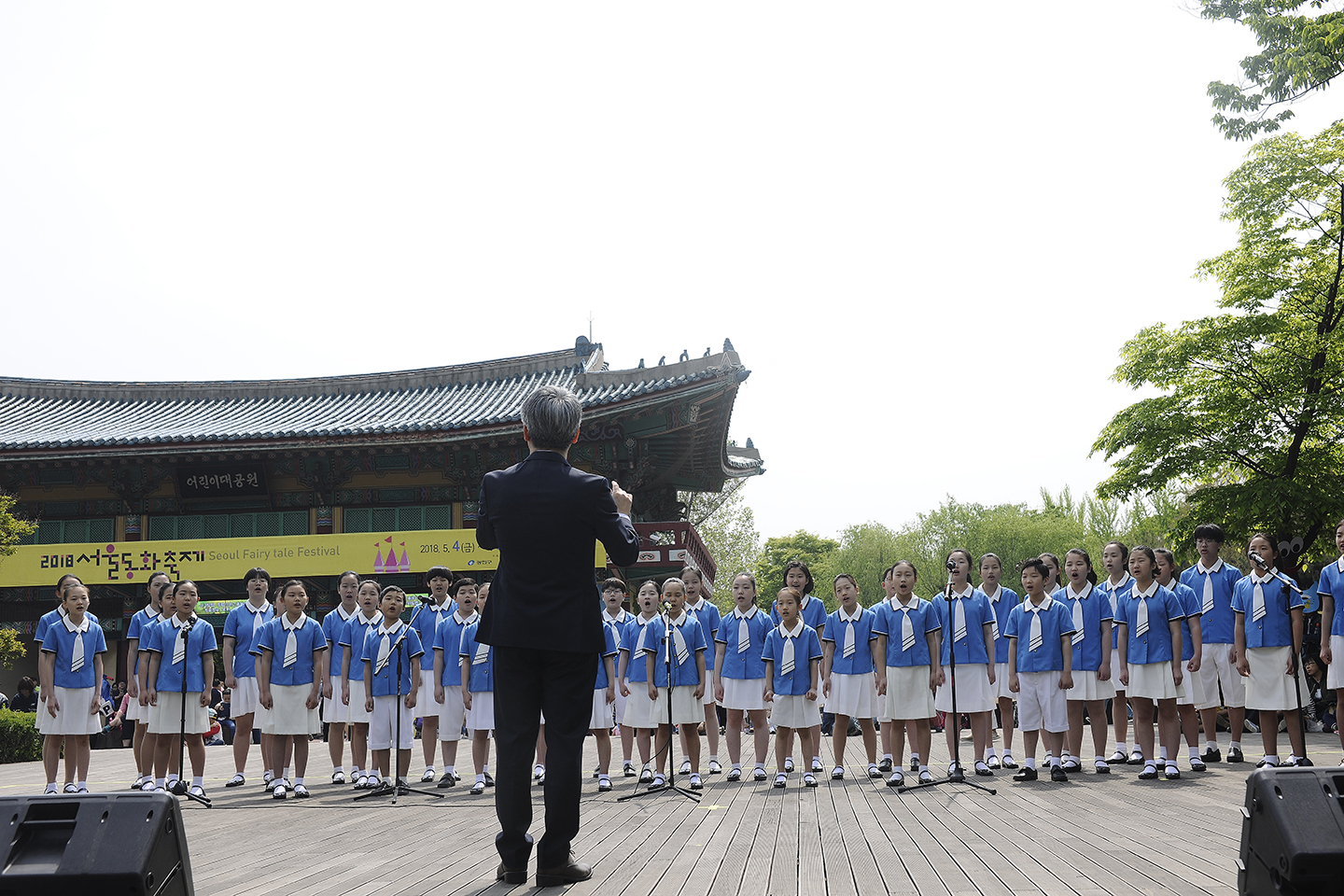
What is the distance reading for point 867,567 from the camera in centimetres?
5231

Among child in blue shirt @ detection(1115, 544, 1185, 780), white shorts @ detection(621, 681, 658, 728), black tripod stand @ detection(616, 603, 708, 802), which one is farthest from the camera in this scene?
white shorts @ detection(621, 681, 658, 728)

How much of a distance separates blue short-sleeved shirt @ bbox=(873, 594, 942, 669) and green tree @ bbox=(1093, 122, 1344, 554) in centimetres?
912

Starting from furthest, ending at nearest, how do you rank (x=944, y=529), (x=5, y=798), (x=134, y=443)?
(x=944, y=529)
(x=134, y=443)
(x=5, y=798)

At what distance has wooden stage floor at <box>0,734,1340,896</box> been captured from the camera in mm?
4340

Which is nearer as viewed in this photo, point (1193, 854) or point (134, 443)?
point (1193, 854)

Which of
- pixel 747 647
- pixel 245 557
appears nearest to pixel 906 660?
pixel 747 647

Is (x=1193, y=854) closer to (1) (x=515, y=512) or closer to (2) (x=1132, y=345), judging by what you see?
(1) (x=515, y=512)

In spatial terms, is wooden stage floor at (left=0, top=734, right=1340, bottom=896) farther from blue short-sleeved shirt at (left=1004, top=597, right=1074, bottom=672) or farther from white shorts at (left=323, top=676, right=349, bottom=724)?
white shorts at (left=323, top=676, right=349, bottom=724)

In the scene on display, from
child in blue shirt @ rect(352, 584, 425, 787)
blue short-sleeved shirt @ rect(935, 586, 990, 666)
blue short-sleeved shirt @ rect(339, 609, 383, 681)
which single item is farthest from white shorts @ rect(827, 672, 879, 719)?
blue short-sleeved shirt @ rect(339, 609, 383, 681)

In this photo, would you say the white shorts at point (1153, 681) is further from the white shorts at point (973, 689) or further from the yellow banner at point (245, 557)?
the yellow banner at point (245, 557)

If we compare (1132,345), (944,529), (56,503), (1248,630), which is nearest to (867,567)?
(944,529)

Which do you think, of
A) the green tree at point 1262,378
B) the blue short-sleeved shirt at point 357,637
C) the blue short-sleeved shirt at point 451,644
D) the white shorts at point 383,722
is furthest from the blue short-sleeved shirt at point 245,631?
the green tree at point 1262,378

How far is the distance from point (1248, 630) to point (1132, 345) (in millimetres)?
9809

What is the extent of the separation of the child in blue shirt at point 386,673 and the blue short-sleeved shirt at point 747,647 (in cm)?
289
